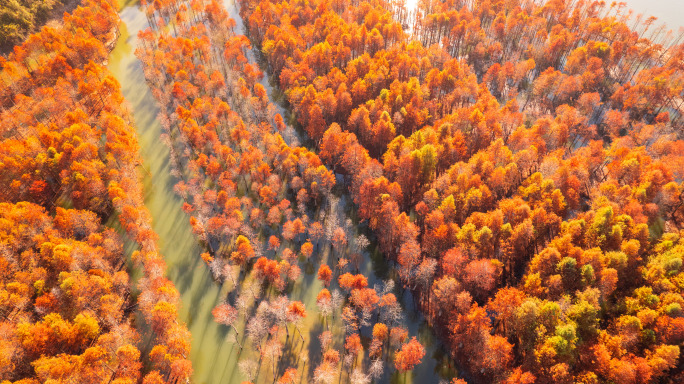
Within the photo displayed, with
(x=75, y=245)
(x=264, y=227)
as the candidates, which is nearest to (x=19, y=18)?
(x=75, y=245)

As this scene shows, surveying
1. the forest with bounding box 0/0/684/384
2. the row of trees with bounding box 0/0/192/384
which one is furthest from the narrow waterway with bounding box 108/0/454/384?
the row of trees with bounding box 0/0/192/384

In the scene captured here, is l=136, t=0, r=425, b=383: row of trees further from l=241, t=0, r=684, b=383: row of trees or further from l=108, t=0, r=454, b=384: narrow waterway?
l=241, t=0, r=684, b=383: row of trees

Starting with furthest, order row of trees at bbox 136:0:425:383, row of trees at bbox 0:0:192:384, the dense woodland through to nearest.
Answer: the dense woodland, row of trees at bbox 136:0:425:383, row of trees at bbox 0:0:192:384

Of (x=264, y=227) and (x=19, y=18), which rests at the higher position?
(x=19, y=18)

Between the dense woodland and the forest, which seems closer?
the forest

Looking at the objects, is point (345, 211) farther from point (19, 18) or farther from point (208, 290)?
point (19, 18)

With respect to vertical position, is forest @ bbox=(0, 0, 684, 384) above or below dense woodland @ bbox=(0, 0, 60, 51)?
below

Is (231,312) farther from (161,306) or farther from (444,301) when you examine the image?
(444,301)

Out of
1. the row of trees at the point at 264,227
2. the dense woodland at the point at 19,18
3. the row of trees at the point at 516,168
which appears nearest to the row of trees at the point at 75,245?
the row of trees at the point at 264,227
